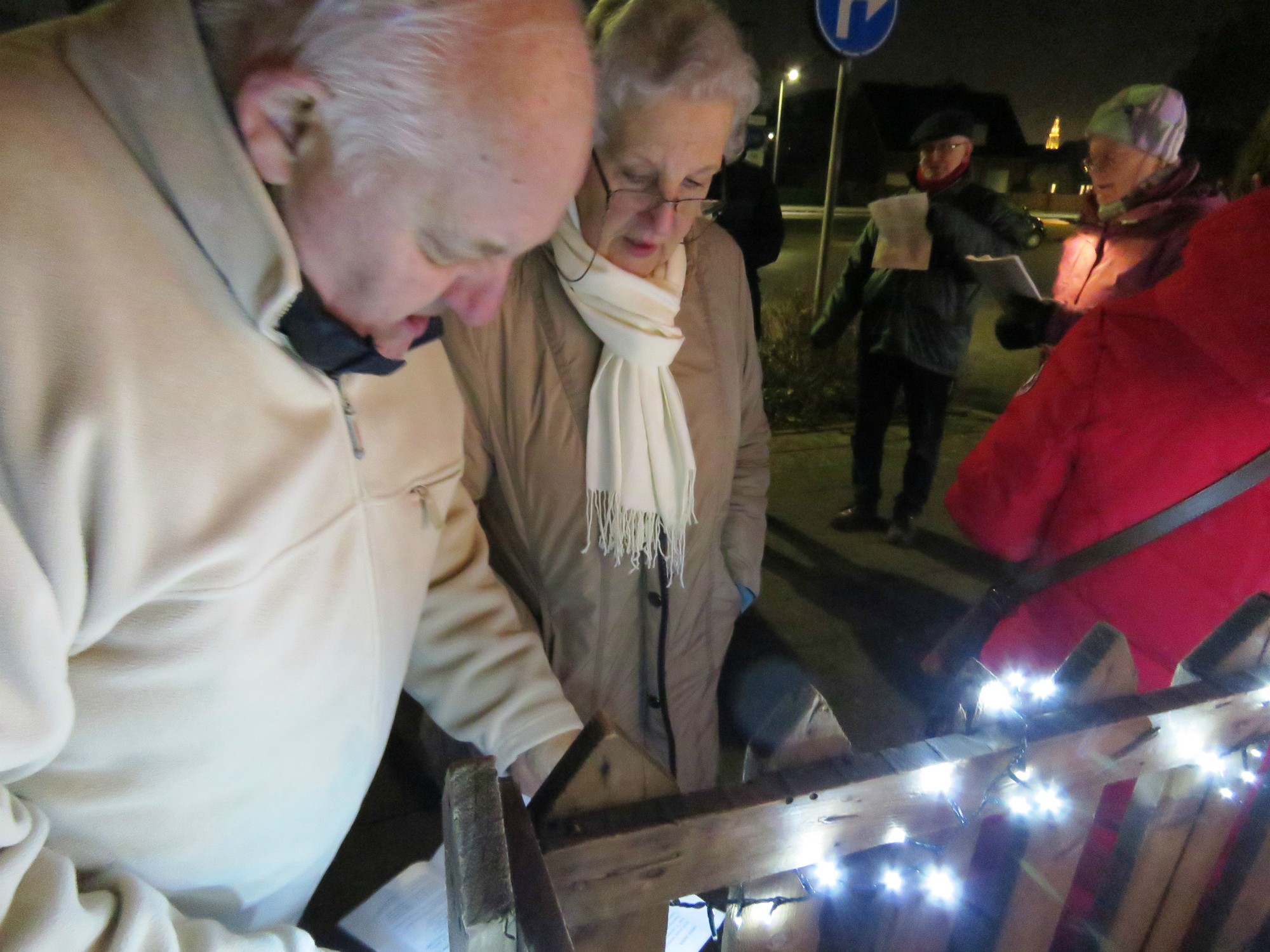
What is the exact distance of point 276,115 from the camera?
735 millimetres

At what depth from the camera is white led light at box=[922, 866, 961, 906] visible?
1.08 meters

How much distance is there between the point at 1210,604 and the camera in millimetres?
1424

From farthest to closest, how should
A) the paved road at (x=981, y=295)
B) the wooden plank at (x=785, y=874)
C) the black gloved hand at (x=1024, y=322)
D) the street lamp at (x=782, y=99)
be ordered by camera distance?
1. the paved road at (x=981, y=295)
2. the street lamp at (x=782, y=99)
3. the black gloved hand at (x=1024, y=322)
4. the wooden plank at (x=785, y=874)

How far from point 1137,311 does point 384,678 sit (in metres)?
1.52

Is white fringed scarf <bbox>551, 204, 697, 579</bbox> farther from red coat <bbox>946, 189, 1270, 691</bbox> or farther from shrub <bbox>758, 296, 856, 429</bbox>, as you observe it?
shrub <bbox>758, 296, 856, 429</bbox>

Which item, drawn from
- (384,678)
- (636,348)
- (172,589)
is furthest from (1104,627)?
(172,589)

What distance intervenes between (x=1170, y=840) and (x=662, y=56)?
65.9 inches

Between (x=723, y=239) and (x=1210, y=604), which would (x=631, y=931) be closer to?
(x=1210, y=604)

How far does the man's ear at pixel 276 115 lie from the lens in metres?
0.72

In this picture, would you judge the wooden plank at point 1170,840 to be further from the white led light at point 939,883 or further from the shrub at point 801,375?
the shrub at point 801,375

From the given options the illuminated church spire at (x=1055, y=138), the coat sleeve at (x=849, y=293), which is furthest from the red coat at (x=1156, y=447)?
the illuminated church spire at (x=1055, y=138)

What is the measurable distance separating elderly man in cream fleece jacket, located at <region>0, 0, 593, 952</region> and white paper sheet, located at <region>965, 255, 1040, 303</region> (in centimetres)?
293

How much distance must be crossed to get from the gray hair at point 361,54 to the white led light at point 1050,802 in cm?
116

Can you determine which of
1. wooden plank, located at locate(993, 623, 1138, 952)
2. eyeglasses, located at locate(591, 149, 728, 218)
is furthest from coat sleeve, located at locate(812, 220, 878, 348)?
wooden plank, located at locate(993, 623, 1138, 952)
